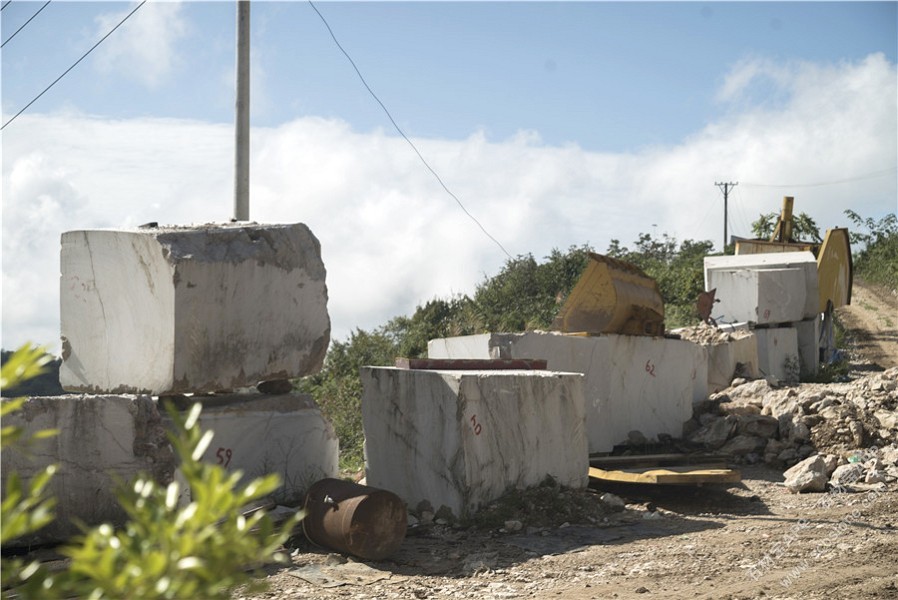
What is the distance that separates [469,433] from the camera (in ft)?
25.2

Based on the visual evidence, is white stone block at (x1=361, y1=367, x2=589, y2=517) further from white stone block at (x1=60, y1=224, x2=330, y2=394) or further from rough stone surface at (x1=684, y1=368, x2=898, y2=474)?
rough stone surface at (x1=684, y1=368, x2=898, y2=474)

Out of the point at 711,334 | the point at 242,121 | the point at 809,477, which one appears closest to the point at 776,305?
the point at 711,334

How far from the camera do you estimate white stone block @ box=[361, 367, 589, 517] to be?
7.68m

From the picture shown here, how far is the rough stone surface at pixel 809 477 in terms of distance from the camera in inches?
369

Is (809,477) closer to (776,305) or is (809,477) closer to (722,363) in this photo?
(722,363)

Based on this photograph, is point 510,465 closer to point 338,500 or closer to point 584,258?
point 338,500

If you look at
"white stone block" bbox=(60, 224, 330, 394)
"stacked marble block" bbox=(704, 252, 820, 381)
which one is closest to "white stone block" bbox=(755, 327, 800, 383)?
"stacked marble block" bbox=(704, 252, 820, 381)

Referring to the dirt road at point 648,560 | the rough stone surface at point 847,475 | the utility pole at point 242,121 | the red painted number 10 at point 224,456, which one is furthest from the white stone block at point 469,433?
the rough stone surface at point 847,475

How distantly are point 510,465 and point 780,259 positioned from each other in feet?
38.3

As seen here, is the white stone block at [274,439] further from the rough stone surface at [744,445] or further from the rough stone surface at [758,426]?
the rough stone surface at [758,426]

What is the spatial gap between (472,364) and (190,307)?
3058 mm

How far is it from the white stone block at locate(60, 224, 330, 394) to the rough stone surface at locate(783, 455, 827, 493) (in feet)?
16.6

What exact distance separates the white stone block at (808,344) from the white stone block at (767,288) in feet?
0.64

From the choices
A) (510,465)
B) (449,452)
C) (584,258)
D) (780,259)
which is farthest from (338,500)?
(584,258)
